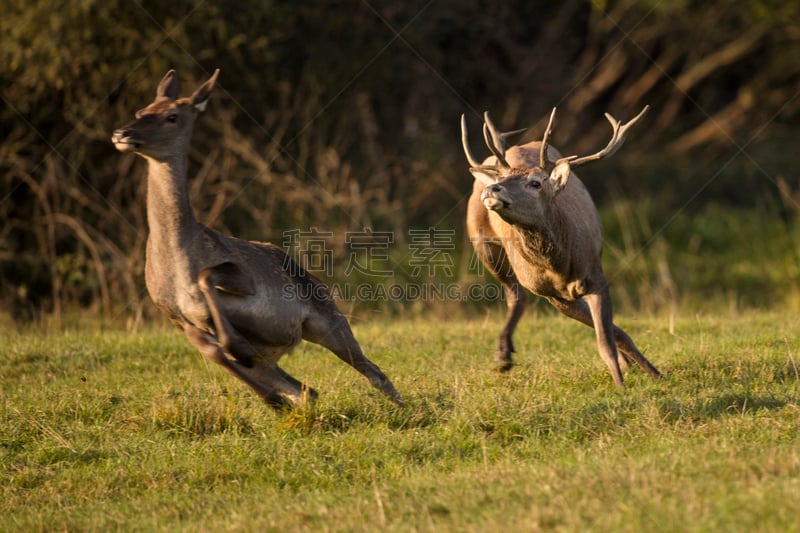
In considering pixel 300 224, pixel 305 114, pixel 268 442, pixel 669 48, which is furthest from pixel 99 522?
pixel 669 48

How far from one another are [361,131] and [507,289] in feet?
30.5

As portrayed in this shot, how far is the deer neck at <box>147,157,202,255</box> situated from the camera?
7.21 meters

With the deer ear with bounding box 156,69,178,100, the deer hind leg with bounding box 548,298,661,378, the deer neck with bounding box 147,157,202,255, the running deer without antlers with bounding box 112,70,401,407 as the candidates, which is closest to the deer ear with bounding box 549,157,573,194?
the deer hind leg with bounding box 548,298,661,378

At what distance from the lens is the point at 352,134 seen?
1784cm

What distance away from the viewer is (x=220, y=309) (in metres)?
6.93

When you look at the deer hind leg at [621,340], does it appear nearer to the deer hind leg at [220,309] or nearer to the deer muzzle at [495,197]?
the deer muzzle at [495,197]

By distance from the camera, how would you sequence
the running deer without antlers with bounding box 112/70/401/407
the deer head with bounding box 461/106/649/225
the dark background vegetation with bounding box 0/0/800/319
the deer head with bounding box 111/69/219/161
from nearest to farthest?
the running deer without antlers with bounding box 112/70/401/407, the deer head with bounding box 111/69/219/161, the deer head with bounding box 461/106/649/225, the dark background vegetation with bounding box 0/0/800/319

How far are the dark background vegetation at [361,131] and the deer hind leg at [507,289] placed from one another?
192 inches

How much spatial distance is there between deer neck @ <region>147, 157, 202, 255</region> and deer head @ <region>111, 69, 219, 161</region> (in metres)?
0.10

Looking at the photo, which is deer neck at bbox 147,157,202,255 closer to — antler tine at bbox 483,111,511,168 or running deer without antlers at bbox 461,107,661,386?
running deer without antlers at bbox 461,107,661,386

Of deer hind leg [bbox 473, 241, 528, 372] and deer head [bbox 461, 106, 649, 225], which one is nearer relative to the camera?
deer head [bbox 461, 106, 649, 225]

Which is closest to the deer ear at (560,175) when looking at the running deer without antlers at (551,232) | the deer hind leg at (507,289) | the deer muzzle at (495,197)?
the running deer without antlers at (551,232)

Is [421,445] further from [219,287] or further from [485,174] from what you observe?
[485,174]

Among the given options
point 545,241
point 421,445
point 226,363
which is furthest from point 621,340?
point 226,363
